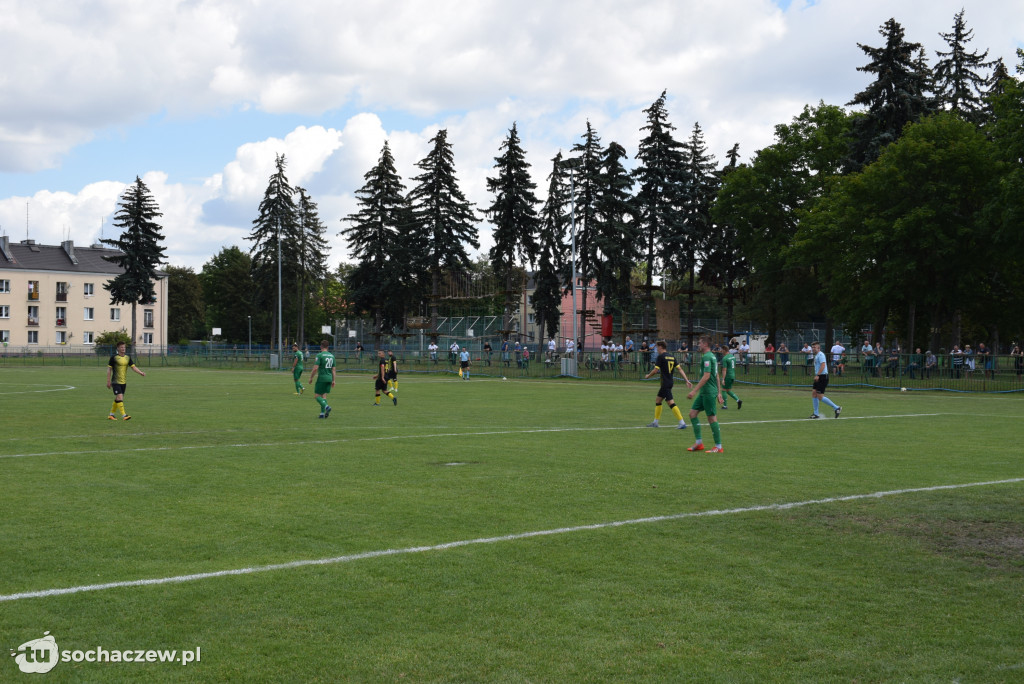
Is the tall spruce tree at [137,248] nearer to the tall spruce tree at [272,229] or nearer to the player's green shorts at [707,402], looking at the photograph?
the tall spruce tree at [272,229]

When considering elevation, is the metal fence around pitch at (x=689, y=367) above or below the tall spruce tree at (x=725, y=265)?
below

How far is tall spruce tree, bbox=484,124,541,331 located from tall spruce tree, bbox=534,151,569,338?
77cm

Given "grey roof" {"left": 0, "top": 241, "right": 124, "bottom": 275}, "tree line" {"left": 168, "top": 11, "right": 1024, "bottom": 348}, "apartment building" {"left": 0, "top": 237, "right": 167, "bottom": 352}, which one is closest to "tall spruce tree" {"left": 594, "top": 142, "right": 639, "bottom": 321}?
"tree line" {"left": 168, "top": 11, "right": 1024, "bottom": 348}

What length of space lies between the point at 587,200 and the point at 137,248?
1722 inches

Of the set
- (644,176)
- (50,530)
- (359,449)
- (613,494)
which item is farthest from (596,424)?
(644,176)

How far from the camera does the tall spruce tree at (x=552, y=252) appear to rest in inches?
2522

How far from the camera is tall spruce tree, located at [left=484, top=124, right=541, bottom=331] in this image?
209ft

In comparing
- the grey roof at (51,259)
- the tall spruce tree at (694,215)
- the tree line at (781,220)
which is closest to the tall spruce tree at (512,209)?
the tree line at (781,220)

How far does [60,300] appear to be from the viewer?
11000 centimetres

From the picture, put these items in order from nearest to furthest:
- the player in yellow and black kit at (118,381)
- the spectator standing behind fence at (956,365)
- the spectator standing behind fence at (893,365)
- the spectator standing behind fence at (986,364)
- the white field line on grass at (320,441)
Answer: the white field line on grass at (320,441), the player in yellow and black kit at (118,381), the spectator standing behind fence at (986,364), the spectator standing behind fence at (956,365), the spectator standing behind fence at (893,365)

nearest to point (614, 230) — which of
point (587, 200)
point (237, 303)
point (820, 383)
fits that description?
point (587, 200)

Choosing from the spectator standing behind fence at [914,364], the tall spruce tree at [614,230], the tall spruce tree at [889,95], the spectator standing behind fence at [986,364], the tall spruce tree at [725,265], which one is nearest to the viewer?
the spectator standing behind fence at [986,364]

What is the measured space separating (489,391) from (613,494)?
2440 cm

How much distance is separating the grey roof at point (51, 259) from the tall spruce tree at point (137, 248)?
1093 inches
